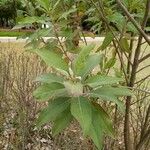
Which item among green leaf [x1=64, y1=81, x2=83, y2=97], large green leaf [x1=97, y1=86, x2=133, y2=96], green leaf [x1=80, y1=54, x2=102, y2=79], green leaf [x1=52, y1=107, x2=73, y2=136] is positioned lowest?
green leaf [x1=52, y1=107, x2=73, y2=136]

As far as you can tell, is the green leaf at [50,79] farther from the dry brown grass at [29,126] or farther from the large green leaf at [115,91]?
the dry brown grass at [29,126]

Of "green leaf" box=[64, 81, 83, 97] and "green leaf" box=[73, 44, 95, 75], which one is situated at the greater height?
"green leaf" box=[73, 44, 95, 75]

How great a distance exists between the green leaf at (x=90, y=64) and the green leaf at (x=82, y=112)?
3.6 inches

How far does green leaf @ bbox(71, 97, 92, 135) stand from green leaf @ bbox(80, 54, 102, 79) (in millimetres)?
92

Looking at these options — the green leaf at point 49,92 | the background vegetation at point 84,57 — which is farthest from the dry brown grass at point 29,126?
the green leaf at point 49,92

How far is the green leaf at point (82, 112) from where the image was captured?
1542mm

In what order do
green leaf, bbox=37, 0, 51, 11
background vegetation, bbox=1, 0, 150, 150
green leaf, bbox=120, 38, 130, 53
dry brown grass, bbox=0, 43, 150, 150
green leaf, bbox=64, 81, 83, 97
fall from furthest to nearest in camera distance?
dry brown grass, bbox=0, 43, 150, 150, green leaf, bbox=120, 38, 130, 53, green leaf, bbox=37, 0, 51, 11, background vegetation, bbox=1, 0, 150, 150, green leaf, bbox=64, 81, 83, 97

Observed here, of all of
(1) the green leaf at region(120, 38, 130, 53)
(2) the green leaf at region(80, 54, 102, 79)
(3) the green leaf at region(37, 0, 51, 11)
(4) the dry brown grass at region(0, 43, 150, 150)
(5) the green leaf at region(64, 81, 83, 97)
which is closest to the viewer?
(5) the green leaf at region(64, 81, 83, 97)

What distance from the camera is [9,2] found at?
27188mm

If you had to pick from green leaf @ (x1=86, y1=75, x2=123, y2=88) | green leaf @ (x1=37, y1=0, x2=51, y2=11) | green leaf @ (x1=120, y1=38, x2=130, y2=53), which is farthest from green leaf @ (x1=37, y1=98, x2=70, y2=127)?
green leaf @ (x1=120, y1=38, x2=130, y2=53)

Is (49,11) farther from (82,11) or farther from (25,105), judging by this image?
(25,105)

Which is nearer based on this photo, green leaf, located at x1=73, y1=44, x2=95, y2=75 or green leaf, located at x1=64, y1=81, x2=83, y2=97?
green leaf, located at x1=64, y1=81, x2=83, y2=97

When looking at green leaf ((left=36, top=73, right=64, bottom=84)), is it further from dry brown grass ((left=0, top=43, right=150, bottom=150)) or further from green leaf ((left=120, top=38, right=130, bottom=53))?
dry brown grass ((left=0, top=43, right=150, bottom=150))

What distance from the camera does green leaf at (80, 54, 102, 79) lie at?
1.65 metres
